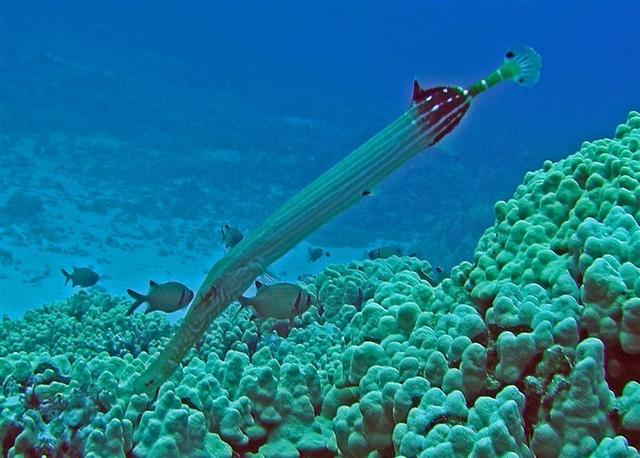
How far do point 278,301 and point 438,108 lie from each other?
3221 millimetres

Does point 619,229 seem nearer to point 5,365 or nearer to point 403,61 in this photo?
point 5,365

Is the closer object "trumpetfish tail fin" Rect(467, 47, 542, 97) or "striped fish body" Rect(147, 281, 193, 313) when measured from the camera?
"trumpetfish tail fin" Rect(467, 47, 542, 97)

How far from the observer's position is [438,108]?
2469mm

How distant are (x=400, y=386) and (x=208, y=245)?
2268 cm

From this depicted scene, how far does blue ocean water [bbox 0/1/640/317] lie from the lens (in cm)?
2178

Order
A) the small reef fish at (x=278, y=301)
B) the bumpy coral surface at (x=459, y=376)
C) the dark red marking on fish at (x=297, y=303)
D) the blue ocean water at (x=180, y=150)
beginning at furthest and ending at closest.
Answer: the blue ocean water at (x=180, y=150), the dark red marking on fish at (x=297, y=303), the small reef fish at (x=278, y=301), the bumpy coral surface at (x=459, y=376)

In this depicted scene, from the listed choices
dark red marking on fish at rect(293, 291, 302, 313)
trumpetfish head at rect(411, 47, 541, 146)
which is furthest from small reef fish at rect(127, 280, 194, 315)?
trumpetfish head at rect(411, 47, 541, 146)

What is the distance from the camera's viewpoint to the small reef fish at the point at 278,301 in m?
5.21

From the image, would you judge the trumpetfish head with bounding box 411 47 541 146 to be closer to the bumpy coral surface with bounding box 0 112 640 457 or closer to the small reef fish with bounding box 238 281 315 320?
the bumpy coral surface with bounding box 0 112 640 457

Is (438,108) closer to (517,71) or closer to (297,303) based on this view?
(517,71)

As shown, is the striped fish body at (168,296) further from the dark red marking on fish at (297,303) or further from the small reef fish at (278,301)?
the dark red marking on fish at (297,303)

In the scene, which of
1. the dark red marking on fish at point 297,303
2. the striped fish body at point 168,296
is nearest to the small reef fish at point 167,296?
the striped fish body at point 168,296

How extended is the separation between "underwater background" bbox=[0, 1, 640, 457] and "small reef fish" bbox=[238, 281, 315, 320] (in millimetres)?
329

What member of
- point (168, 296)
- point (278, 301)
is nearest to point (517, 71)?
point (278, 301)
